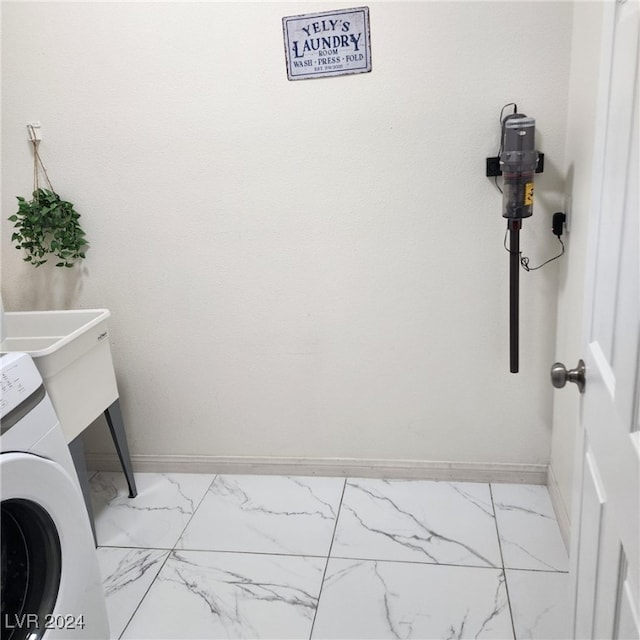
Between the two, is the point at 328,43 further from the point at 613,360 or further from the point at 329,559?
the point at 329,559

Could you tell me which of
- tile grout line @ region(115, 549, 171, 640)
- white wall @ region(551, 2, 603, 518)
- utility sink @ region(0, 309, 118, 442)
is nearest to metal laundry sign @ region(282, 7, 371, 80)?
white wall @ region(551, 2, 603, 518)

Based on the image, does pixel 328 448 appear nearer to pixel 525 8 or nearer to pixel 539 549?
pixel 539 549

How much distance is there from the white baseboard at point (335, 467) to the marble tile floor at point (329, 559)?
36 mm

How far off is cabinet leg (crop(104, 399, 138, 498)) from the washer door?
691 mm

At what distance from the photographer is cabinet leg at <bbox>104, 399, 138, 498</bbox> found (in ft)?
7.14

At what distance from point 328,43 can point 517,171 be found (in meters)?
0.71

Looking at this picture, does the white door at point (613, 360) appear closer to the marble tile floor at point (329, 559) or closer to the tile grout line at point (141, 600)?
the marble tile floor at point (329, 559)

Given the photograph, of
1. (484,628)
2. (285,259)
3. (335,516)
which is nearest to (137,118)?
(285,259)

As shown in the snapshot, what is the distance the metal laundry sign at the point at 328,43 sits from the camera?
1.86 m

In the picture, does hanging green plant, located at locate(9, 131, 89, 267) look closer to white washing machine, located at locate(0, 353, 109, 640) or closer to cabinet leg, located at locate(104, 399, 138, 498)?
cabinet leg, located at locate(104, 399, 138, 498)

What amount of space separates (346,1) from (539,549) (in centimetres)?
181

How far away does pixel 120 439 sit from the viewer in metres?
2.22

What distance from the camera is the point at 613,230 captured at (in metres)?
0.95

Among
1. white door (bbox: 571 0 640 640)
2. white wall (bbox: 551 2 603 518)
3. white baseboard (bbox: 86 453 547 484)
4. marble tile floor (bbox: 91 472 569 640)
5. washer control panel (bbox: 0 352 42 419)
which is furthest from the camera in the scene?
white baseboard (bbox: 86 453 547 484)
